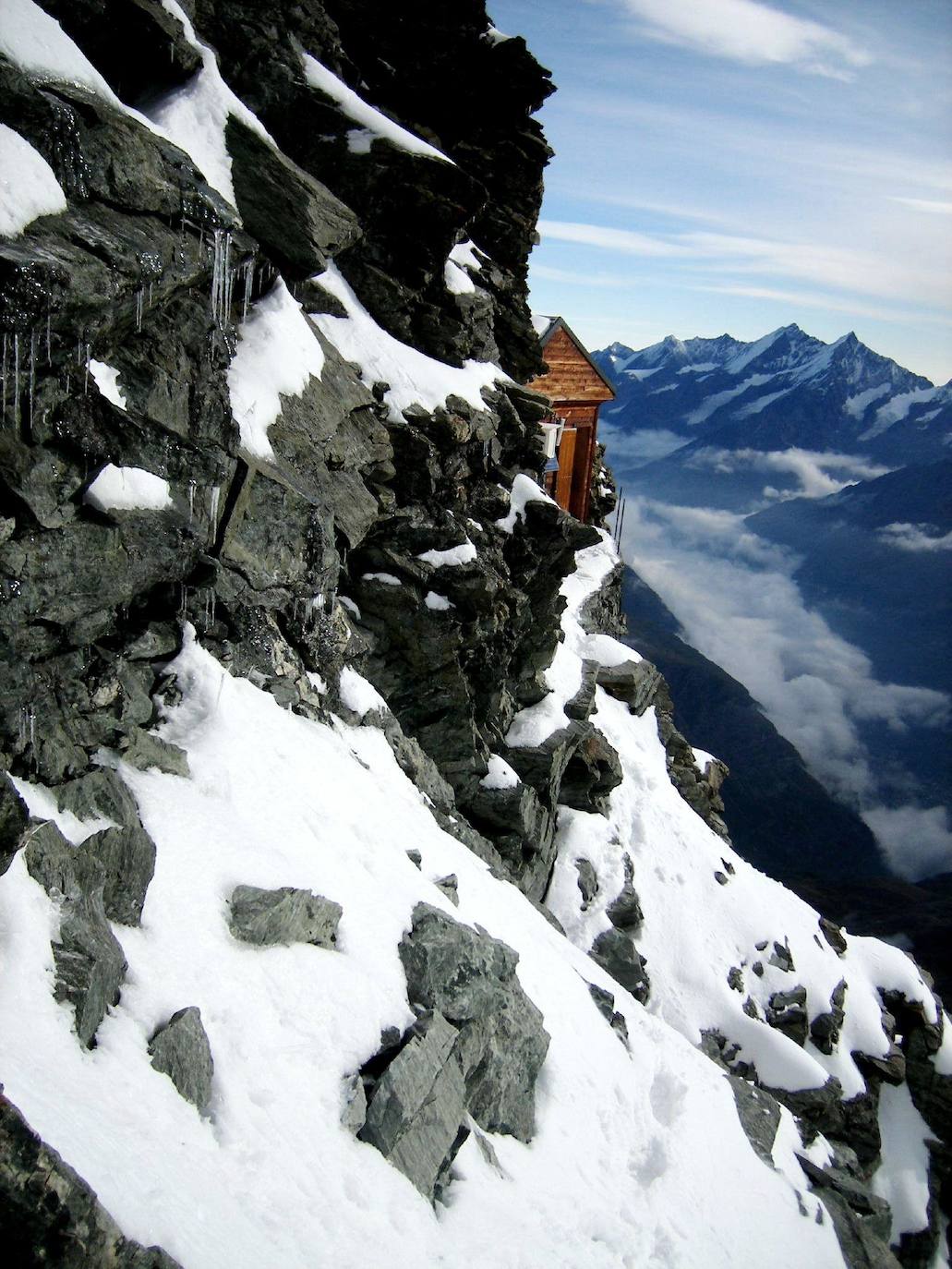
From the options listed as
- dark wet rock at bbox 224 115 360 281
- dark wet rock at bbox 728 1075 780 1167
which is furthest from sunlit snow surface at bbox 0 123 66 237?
dark wet rock at bbox 728 1075 780 1167

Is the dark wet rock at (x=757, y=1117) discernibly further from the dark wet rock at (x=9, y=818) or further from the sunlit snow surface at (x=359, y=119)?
the sunlit snow surface at (x=359, y=119)

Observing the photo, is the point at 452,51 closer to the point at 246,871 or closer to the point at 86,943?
the point at 246,871

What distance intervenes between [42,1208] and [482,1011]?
6960 mm

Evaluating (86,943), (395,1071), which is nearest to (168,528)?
(86,943)

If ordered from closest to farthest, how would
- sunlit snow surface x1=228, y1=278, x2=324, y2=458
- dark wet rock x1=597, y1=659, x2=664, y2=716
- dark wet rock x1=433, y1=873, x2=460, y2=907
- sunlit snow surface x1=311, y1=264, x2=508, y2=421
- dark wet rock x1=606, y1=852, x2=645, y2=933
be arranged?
1. dark wet rock x1=433, y1=873, x2=460, y2=907
2. sunlit snow surface x1=228, y1=278, x2=324, y2=458
3. sunlit snow surface x1=311, y1=264, x2=508, y2=421
4. dark wet rock x1=606, y1=852, x2=645, y2=933
5. dark wet rock x1=597, y1=659, x2=664, y2=716

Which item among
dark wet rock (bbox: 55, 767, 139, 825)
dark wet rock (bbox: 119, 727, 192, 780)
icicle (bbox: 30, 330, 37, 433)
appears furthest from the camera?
dark wet rock (bbox: 119, 727, 192, 780)

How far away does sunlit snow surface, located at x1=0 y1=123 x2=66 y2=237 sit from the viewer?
8.77 meters

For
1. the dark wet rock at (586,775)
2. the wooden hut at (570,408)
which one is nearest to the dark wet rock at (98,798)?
the dark wet rock at (586,775)

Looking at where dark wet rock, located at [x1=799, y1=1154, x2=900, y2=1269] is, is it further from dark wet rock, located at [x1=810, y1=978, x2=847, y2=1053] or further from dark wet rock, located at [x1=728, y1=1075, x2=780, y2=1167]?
dark wet rock, located at [x1=810, y1=978, x2=847, y2=1053]

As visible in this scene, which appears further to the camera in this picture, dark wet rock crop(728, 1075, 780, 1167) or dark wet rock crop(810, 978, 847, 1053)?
dark wet rock crop(810, 978, 847, 1053)

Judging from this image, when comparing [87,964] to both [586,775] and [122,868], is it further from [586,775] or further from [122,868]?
[586,775]

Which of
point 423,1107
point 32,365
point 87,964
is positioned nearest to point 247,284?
point 32,365

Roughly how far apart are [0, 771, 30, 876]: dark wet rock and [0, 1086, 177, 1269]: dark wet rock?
2.22 m

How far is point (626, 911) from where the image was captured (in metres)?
26.6
